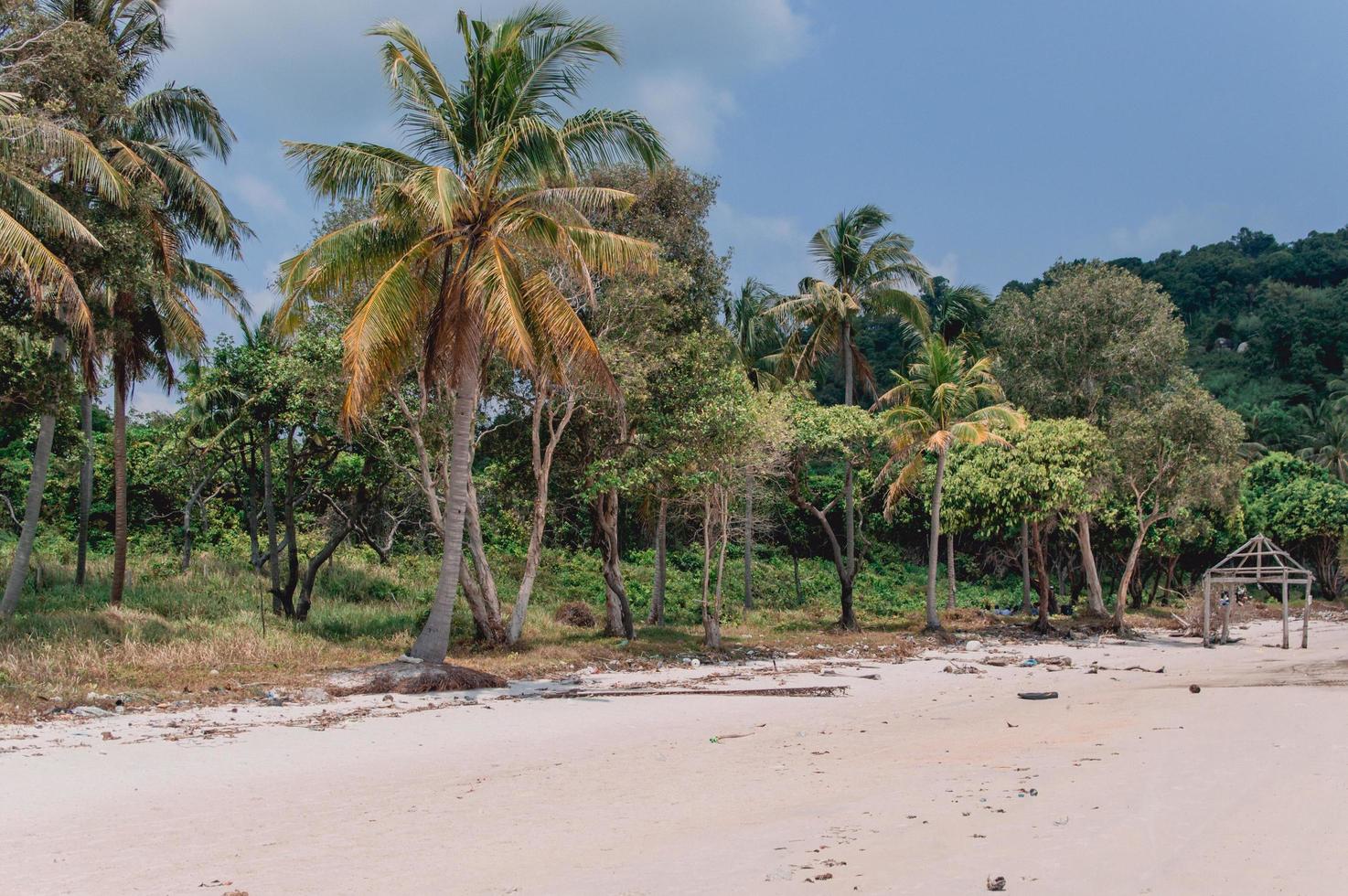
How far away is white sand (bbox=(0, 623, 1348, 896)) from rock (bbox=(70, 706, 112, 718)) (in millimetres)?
427

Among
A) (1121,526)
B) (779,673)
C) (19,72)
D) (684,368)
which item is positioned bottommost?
(779,673)

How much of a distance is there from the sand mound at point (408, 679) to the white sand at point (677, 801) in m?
0.56

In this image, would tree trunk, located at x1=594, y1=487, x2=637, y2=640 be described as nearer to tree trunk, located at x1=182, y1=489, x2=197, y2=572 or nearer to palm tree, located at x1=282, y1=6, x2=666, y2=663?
palm tree, located at x1=282, y1=6, x2=666, y2=663

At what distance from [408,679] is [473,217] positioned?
6.73 metres

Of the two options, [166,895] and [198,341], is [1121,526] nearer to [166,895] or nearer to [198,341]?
[198,341]

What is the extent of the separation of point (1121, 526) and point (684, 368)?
21.4 meters

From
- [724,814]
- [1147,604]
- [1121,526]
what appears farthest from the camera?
[1147,604]

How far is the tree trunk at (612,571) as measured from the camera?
21031mm

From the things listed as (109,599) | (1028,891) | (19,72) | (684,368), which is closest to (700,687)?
(684,368)

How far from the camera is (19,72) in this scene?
1513 cm

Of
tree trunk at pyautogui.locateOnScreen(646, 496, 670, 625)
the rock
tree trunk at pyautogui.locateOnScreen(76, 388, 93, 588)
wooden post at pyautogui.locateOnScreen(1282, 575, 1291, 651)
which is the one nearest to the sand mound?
the rock

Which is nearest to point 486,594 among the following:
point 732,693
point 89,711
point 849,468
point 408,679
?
point 408,679

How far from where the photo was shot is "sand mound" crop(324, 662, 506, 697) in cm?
1334

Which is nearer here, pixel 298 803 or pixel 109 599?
pixel 298 803
